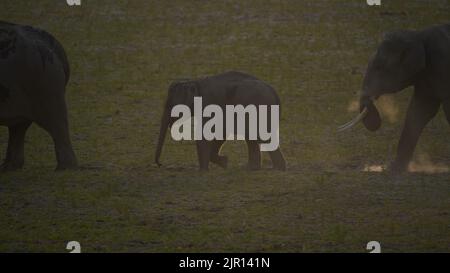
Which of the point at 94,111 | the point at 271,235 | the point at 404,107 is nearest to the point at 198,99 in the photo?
the point at 271,235

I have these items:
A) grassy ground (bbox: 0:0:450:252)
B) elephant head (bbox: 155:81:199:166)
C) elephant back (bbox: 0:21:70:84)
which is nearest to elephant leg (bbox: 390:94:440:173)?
grassy ground (bbox: 0:0:450:252)

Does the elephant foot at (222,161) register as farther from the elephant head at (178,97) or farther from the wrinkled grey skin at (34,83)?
the wrinkled grey skin at (34,83)

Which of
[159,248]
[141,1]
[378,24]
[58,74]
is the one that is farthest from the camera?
[141,1]

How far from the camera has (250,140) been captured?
18.6m

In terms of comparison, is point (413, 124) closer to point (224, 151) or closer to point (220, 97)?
point (220, 97)

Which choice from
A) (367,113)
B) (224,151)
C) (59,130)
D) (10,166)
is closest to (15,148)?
(10,166)

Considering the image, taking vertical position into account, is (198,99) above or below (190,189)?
above

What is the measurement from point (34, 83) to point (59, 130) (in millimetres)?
906

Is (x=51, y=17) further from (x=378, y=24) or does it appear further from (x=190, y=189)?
(x=190, y=189)

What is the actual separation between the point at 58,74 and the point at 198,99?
2.16 meters

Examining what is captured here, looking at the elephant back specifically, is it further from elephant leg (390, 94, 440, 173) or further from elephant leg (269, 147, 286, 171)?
elephant leg (390, 94, 440, 173)

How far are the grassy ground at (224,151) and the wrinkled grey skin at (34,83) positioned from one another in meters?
0.78

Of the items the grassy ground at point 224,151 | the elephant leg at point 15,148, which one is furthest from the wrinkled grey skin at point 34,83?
the grassy ground at point 224,151

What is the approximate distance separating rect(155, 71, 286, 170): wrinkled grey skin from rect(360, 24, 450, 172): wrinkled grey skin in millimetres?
1556
